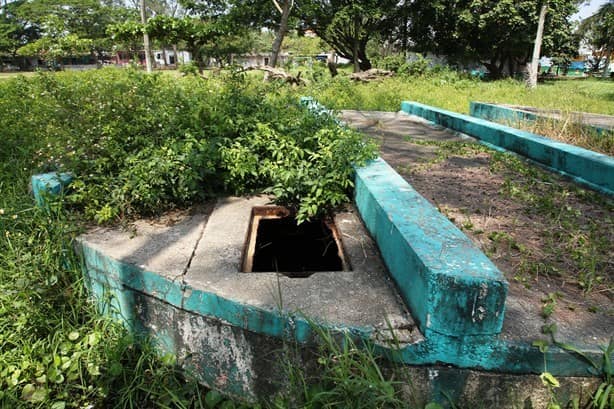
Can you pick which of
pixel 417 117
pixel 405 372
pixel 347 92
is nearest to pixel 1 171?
pixel 405 372

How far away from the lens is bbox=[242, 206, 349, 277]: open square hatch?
3.23 m

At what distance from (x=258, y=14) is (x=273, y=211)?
19.7 metres

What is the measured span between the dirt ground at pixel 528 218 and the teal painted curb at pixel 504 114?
172cm

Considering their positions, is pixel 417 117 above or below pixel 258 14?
below

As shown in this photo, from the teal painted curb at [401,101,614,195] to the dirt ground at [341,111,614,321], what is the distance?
0.41 feet

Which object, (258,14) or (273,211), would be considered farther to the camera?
(258,14)

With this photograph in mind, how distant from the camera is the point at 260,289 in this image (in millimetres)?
2164

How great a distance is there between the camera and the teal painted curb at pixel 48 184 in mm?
2961

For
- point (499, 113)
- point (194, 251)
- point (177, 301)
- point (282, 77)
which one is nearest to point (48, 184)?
point (194, 251)

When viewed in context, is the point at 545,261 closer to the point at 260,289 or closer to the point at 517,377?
the point at 517,377

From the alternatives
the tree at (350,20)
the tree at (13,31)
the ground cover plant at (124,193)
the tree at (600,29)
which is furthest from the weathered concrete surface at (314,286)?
the tree at (13,31)

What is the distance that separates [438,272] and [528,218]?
5.83 ft

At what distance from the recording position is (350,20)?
21438 millimetres

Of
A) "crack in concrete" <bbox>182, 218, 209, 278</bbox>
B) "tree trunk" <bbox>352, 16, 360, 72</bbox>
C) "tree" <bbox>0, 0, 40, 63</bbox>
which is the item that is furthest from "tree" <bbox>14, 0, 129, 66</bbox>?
"crack in concrete" <bbox>182, 218, 209, 278</bbox>
